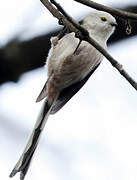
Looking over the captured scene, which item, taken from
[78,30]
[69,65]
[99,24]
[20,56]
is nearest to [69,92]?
[69,65]

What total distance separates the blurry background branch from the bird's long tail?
0.35m

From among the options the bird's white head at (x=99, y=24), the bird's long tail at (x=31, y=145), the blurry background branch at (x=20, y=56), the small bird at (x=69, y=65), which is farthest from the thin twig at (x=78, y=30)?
the bird's white head at (x=99, y=24)

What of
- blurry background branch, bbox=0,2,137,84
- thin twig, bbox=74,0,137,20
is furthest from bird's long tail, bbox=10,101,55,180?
thin twig, bbox=74,0,137,20

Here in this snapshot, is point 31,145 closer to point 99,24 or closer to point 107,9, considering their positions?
point 99,24

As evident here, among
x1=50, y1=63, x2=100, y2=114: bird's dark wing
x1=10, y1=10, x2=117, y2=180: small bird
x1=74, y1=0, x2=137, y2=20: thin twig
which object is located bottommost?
x1=50, y1=63, x2=100, y2=114: bird's dark wing

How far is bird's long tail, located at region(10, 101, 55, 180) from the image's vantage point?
1.74m

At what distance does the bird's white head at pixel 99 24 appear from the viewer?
7.36 feet

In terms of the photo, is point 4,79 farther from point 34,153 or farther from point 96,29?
point 96,29

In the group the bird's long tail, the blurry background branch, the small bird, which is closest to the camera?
the blurry background branch

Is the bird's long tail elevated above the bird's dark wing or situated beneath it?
elevated above

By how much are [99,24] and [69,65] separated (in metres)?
0.27

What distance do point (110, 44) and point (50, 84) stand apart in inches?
19.0

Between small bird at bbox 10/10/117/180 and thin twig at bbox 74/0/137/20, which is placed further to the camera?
small bird at bbox 10/10/117/180

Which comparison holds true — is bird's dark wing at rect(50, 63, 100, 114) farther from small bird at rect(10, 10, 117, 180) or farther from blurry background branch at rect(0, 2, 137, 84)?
blurry background branch at rect(0, 2, 137, 84)
